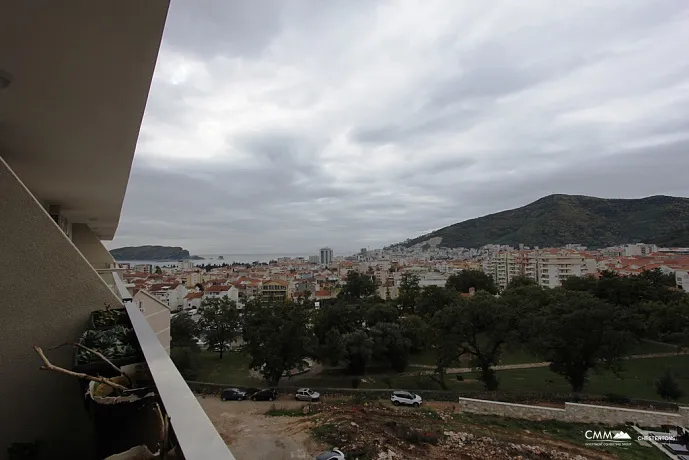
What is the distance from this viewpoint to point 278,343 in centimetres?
1315

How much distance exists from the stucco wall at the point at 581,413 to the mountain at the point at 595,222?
1695 inches

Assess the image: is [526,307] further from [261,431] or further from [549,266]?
[549,266]

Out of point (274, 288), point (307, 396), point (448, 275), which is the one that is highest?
point (448, 275)

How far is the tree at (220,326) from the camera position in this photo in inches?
686

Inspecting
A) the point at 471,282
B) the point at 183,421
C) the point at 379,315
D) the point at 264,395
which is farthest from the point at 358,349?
the point at 471,282

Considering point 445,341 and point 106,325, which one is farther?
point 445,341

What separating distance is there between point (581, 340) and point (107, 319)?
13645 mm

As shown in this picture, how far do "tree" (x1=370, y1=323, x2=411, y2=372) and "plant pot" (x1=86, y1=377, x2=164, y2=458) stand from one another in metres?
14.1

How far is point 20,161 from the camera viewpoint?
2.51 metres

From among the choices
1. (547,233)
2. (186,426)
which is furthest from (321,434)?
(547,233)

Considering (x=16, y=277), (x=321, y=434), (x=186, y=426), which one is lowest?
(x=321, y=434)

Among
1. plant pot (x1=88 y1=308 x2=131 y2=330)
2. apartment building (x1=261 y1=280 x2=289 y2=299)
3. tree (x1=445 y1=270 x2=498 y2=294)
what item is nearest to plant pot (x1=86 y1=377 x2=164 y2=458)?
plant pot (x1=88 y1=308 x2=131 y2=330)

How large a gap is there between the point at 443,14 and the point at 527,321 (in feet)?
35.5

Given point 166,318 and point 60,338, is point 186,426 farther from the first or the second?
point 166,318
